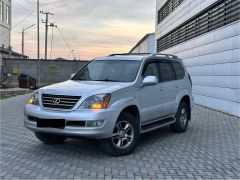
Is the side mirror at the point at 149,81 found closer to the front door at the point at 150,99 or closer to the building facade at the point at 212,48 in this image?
the front door at the point at 150,99

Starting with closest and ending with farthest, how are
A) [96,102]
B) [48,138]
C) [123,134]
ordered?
[96,102]
[123,134]
[48,138]

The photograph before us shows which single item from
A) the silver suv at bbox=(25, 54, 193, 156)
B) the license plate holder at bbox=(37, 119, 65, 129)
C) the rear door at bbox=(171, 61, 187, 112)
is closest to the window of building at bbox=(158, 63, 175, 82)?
the silver suv at bbox=(25, 54, 193, 156)

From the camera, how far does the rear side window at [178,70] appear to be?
919 cm

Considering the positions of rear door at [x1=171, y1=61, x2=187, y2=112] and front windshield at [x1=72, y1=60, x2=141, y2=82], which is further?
rear door at [x1=171, y1=61, x2=187, y2=112]

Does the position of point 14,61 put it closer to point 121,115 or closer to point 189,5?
point 189,5

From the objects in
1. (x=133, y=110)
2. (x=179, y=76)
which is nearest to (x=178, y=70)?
(x=179, y=76)

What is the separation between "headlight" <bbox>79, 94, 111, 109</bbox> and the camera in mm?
6309

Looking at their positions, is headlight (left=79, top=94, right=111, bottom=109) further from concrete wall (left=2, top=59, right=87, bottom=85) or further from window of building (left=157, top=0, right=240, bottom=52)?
concrete wall (left=2, top=59, right=87, bottom=85)

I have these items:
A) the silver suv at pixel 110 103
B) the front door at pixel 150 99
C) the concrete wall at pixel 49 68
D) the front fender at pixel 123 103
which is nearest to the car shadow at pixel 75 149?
the silver suv at pixel 110 103

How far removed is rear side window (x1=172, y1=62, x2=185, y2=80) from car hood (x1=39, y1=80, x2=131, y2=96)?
248 centimetres

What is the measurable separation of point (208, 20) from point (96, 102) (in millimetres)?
11541

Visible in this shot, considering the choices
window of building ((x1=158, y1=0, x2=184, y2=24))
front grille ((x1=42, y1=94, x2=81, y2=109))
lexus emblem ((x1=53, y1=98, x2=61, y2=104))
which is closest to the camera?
front grille ((x1=42, y1=94, x2=81, y2=109))

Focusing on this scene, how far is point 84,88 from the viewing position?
6.63m

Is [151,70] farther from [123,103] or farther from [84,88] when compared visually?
[84,88]
